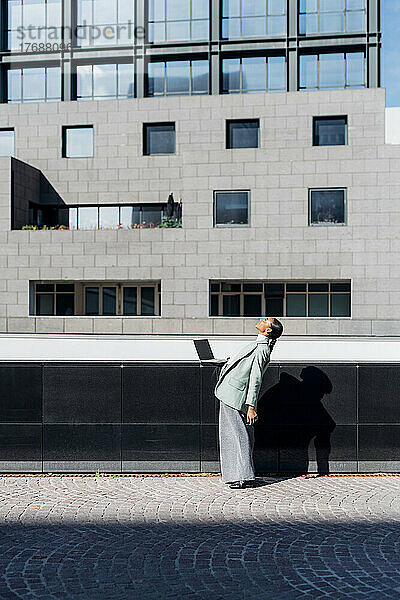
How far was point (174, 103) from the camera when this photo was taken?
3559 centimetres

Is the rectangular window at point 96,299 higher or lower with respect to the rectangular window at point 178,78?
lower

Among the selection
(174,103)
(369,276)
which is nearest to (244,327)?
(369,276)

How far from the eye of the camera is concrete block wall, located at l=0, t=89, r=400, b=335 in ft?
102

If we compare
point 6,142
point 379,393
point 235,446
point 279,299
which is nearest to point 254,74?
point 279,299

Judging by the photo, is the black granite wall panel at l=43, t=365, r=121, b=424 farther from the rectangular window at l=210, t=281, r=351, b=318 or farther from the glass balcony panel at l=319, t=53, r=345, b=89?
the glass balcony panel at l=319, t=53, r=345, b=89

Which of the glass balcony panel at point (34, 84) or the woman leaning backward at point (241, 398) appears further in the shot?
the glass balcony panel at point (34, 84)

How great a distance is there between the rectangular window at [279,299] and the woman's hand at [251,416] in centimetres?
2485

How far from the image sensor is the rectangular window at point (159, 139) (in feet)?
118

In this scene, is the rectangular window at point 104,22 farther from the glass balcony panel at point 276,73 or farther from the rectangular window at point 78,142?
the glass balcony panel at point 276,73

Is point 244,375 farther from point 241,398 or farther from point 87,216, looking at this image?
point 87,216

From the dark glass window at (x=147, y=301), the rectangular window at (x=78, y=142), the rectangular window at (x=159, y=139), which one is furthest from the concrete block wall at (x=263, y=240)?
the rectangular window at (x=78, y=142)

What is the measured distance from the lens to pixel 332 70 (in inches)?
1430

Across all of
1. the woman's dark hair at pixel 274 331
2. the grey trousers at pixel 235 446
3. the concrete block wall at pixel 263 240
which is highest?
the concrete block wall at pixel 263 240

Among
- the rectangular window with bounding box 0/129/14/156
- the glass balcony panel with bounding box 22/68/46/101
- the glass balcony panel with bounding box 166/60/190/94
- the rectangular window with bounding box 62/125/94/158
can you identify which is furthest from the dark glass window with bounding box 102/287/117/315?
the glass balcony panel with bounding box 22/68/46/101
